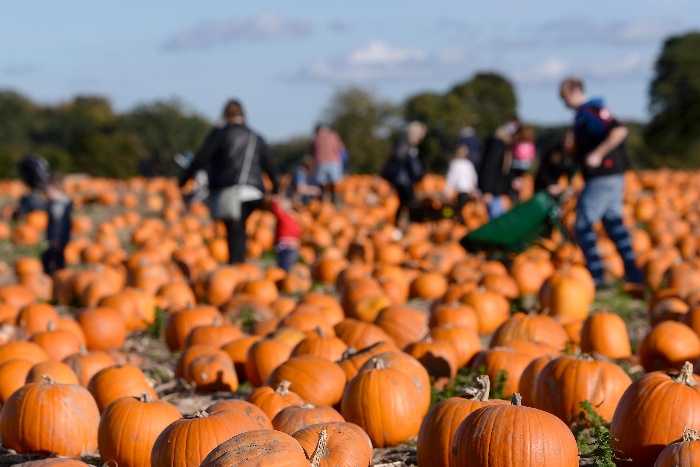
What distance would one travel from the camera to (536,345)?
517 centimetres

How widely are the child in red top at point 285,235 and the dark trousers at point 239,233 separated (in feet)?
0.79

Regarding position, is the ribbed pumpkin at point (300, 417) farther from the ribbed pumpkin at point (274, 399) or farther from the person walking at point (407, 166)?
the person walking at point (407, 166)

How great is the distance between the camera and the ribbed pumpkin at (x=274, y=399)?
13.2ft

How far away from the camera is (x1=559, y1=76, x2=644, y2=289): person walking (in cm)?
862

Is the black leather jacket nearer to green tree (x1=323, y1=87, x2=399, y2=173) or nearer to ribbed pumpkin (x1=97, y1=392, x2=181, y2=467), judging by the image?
ribbed pumpkin (x1=97, y1=392, x2=181, y2=467)

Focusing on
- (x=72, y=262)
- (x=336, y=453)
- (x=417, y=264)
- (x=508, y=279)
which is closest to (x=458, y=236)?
(x=417, y=264)

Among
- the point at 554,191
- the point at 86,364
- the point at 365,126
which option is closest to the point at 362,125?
the point at 365,126

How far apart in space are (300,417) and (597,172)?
19.2 feet

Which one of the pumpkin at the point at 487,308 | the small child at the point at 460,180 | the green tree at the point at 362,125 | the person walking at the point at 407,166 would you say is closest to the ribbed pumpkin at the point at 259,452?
the pumpkin at the point at 487,308

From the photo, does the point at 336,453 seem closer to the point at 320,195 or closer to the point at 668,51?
the point at 320,195

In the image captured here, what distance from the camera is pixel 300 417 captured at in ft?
12.0

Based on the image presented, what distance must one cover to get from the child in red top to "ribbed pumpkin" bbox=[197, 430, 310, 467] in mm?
6798

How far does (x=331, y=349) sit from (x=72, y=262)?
27.1 feet

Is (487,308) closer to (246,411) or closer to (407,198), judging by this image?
(246,411)
